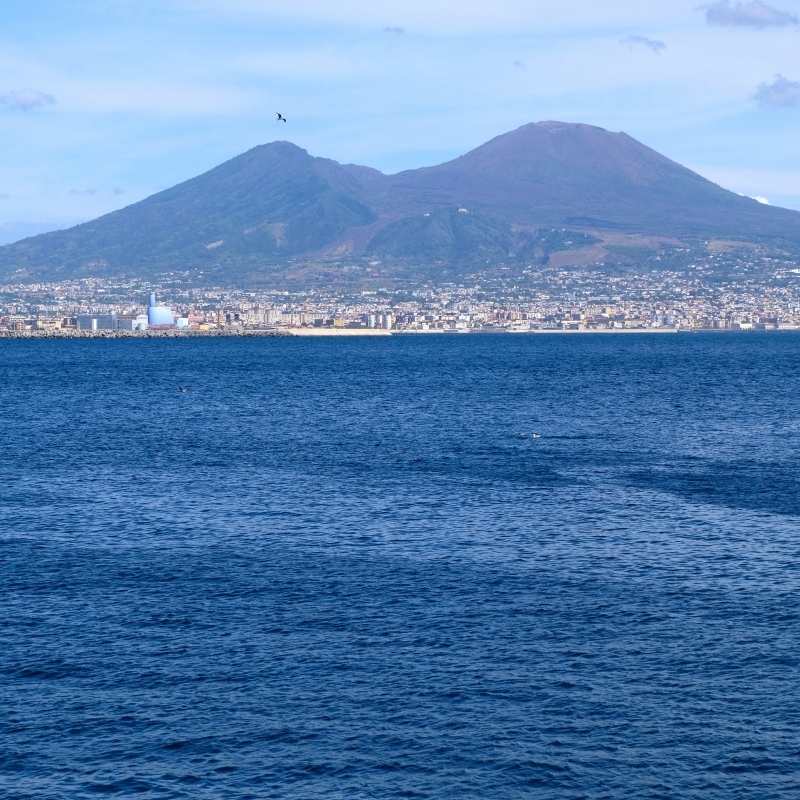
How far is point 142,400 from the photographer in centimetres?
14038

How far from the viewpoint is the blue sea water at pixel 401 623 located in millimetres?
33344

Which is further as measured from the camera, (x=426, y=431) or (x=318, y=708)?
(x=426, y=431)

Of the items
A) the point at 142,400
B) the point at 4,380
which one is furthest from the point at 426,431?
the point at 4,380

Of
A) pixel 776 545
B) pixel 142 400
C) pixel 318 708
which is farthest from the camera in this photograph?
pixel 142 400

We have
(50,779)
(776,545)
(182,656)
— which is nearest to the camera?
(50,779)

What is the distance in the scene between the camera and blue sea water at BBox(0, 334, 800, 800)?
3334 centimetres

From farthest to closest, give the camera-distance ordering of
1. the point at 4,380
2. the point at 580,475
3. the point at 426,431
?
1. the point at 4,380
2. the point at 426,431
3. the point at 580,475

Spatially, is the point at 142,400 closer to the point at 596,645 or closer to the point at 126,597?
the point at 126,597

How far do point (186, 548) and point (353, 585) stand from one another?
410 inches

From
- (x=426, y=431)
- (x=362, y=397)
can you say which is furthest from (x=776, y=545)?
(x=362, y=397)

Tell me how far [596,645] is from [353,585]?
1087cm

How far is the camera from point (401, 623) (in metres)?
44.7

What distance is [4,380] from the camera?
18238 cm

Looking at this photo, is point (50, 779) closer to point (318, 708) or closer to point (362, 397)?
point (318, 708)
